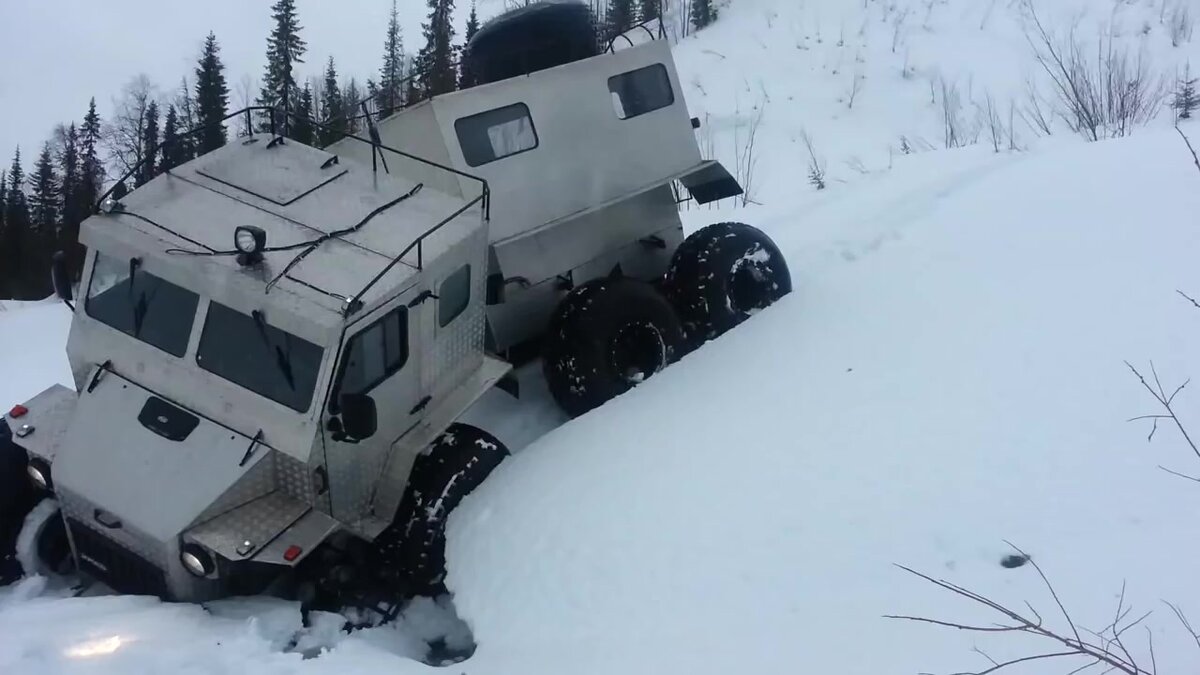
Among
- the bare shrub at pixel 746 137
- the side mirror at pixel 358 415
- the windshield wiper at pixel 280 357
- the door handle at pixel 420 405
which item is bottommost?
the bare shrub at pixel 746 137

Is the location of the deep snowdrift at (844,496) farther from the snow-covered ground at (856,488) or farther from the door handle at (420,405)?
the door handle at (420,405)

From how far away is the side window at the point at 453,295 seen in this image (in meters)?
6.30

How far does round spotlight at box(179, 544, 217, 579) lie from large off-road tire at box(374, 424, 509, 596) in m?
1.08

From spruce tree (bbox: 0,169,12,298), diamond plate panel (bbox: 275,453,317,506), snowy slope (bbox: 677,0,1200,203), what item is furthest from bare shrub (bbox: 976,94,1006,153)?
spruce tree (bbox: 0,169,12,298)

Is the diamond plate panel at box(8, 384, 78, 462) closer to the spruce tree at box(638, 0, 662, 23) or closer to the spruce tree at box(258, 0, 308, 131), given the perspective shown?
the spruce tree at box(638, 0, 662, 23)

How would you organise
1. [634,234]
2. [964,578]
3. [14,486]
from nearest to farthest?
[964,578]
[14,486]
[634,234]

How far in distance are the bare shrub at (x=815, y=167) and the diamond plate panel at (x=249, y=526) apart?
8.64 metres

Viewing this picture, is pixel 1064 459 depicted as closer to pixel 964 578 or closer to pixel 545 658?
pixel 964 578

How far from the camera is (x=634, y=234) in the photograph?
852cm

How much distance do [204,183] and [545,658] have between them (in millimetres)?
3686

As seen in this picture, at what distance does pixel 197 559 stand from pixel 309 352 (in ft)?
3.98

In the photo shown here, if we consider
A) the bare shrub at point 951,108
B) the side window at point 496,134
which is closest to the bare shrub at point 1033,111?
the bare shrub at point 951,108

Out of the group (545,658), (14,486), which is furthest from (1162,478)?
(14,486)

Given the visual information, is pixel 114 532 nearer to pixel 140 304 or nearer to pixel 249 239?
pixel 140 304
